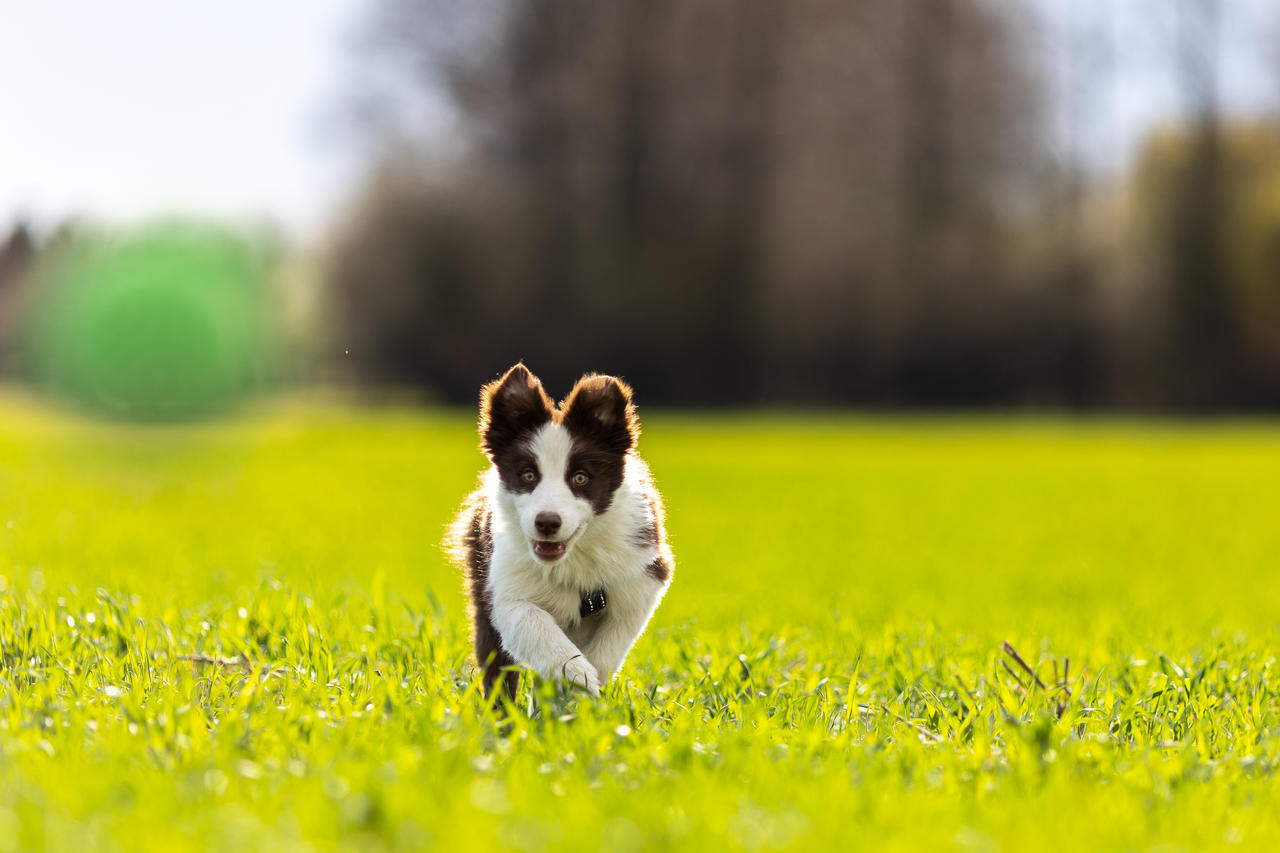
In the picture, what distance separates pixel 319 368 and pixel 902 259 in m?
20.9

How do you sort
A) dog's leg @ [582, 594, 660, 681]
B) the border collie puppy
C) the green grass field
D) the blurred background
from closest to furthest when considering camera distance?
the green grass field < the border collie puppy < dog's leg @ [582, 594, 660, 681] < the blurred background

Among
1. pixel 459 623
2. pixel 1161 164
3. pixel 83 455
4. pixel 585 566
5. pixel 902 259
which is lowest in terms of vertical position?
pixel 83 455

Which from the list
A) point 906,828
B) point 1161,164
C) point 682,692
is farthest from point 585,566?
point 1161,164

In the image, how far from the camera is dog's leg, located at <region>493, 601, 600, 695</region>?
13.6ft

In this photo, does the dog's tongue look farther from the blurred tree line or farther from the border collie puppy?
the blurred tree line

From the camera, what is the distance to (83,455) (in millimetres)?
22891

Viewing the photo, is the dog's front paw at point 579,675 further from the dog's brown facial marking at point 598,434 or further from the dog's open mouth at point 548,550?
the dog's brown facial marking at point 598,434

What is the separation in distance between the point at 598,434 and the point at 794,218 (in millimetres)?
38454

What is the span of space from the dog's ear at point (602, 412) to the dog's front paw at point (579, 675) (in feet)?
2.57

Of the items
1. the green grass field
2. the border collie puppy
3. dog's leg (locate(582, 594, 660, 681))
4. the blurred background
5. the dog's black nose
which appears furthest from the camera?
the blurred background

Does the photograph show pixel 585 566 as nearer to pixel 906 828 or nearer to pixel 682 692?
pixel 682 692

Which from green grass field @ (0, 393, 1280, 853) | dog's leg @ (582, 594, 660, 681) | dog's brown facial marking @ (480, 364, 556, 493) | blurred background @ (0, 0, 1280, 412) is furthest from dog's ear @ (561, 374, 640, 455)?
blurred background @ (0, 0, 1280, 412)

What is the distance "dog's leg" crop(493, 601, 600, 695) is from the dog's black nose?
337mm

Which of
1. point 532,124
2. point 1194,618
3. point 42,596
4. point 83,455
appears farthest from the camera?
point 532,124
